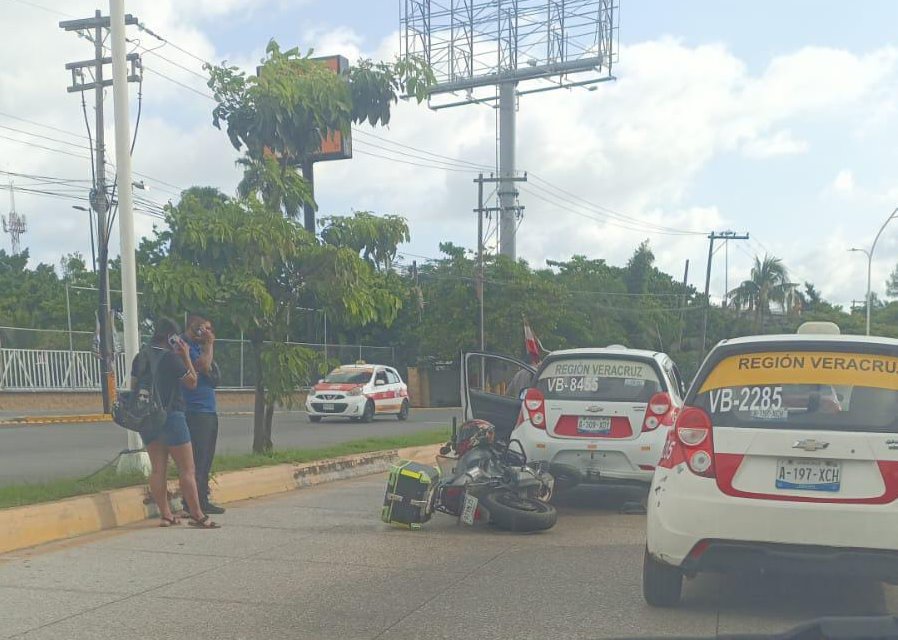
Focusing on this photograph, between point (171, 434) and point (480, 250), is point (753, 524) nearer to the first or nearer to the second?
point (171, 434)

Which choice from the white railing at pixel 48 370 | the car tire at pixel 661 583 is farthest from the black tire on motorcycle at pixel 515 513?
the white railing at pixel 48 370

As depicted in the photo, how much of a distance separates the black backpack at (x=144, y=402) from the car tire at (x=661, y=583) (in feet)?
14.3

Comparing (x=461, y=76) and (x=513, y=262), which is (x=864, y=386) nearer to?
(x=513, y=262)

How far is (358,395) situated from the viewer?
1071 inches

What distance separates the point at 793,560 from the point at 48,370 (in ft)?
95.5

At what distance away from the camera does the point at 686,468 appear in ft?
18.9

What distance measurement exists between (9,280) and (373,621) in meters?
54.4

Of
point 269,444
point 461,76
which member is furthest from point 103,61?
point 461,76

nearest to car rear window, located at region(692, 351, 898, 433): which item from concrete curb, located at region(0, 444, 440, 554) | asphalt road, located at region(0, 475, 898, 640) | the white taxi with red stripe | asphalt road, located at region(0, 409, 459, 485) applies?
the white taxi with red stripe

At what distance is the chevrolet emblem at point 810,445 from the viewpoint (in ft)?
18.0

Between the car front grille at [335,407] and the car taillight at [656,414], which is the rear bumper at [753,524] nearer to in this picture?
the car taillight at [656,414]

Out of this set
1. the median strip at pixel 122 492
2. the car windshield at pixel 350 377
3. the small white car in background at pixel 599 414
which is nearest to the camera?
the median strip at pixel 122 492

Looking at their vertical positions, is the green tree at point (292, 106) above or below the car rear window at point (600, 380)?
above

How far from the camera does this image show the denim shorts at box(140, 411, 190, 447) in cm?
860
